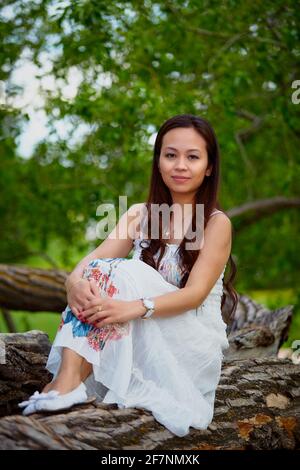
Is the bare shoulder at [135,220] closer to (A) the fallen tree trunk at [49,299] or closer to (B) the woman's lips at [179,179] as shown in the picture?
(B) the woman's lips at [179,179]

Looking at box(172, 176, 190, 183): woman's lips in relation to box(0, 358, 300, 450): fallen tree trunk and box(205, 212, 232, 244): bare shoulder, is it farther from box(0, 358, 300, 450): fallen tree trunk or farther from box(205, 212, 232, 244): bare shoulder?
box(0, 358, 300, 450): fallen tree trunk

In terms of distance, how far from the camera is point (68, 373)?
2.74 metres

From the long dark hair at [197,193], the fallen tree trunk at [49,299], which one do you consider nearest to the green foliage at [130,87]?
the fallen tree trunk at [49,299]

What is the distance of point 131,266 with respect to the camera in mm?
2848

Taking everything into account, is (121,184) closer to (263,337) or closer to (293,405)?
(263,337)

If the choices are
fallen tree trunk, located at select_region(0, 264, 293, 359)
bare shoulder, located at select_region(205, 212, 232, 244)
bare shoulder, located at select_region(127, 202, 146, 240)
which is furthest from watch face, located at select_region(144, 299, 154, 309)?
fallen tree trunk, located at select_region(0, 264, 293, 359)

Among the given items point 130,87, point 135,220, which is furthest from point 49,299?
point 135,220

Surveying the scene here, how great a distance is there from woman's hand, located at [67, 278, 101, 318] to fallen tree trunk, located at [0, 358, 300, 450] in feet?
1.16

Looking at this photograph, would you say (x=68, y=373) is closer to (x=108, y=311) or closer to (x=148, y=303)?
(x=108, y=311)

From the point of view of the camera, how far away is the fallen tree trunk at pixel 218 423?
2395 millimetres

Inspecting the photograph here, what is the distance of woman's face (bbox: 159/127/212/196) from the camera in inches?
124

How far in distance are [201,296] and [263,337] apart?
1.35 metres

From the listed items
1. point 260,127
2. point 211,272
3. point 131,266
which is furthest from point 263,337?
point 260,127

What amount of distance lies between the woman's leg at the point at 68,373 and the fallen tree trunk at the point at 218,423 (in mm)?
93
